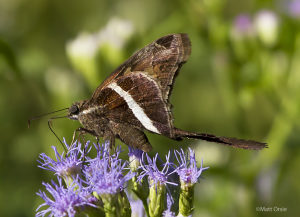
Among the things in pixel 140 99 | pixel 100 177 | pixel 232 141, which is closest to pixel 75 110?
pixel 140 99

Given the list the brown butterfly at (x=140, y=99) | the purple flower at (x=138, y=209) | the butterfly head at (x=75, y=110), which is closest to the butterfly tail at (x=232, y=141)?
the brown butterfly at (x=140, y=99)

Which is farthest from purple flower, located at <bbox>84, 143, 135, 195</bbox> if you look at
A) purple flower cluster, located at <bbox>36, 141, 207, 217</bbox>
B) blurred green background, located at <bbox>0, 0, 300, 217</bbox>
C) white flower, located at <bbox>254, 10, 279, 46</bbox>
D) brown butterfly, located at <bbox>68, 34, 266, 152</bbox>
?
white flower, located at <bbox>254, 10, 279, 46</bbox>

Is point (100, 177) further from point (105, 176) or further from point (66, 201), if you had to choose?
→ point (66, 201)

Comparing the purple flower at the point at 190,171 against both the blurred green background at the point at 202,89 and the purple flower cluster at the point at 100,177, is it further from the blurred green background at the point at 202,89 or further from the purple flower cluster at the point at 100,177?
the blurred green background at the point at 202,89

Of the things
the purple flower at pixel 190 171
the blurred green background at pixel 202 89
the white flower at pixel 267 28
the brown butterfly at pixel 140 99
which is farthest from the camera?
the white flower at pixel 267 28

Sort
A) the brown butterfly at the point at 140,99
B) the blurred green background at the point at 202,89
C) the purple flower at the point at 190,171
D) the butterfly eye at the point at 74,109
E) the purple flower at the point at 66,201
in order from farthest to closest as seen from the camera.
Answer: the blurred green background at the point at 202,89 → the butterfly eye at the point at 74,109 → the brown butterfly at the point at 140,99 → the purple flower at the point at 190,171 → the purple flower at the point at 66,201

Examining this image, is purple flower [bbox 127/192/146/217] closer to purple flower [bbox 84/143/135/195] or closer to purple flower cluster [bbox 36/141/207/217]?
purple flower cluster [bbox 36/141/207/217]

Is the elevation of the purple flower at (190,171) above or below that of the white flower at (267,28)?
below

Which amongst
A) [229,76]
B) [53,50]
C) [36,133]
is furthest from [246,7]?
[36,133]
